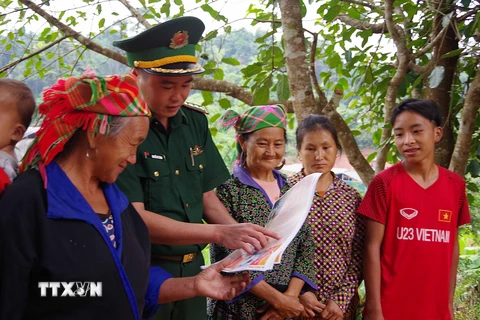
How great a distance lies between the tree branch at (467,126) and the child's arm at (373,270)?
2.43 ft

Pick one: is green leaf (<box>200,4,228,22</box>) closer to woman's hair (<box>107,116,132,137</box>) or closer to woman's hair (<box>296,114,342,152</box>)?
woman's hair (<box>296,114,342,152</box>)

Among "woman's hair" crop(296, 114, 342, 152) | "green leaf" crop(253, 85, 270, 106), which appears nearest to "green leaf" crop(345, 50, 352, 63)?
"green leaf" crop(253, 85, 270, 106)

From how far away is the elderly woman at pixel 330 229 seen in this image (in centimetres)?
213

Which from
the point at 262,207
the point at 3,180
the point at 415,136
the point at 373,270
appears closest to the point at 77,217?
the point at 3,180

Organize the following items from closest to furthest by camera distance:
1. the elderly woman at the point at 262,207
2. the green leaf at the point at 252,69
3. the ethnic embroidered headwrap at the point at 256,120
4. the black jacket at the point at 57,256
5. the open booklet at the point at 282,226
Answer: the black jacket at the point at 57,256, the open booklet at the point at 282,226, the elderly woman at the point at 262,207, the ethnic embroidered headwrap at the point at 256,120, the green leaf at the point at 252,69

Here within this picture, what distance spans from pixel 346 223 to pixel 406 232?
25 cm

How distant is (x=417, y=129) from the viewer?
2254 millimetres

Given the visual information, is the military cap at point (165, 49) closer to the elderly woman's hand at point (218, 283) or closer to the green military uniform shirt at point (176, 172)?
the green military uniform shirt at point (176, 172)

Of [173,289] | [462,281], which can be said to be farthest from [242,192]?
[462,281]

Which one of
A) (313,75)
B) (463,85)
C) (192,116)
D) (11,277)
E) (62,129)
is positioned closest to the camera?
(11,277)

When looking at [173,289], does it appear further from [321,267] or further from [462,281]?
[462,281]

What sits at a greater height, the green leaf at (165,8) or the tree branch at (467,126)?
the green leaf at (165,8)

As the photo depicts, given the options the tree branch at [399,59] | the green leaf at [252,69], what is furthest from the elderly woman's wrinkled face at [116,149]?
the green leaf at [252,69]

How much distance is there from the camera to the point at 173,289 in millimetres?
1591
